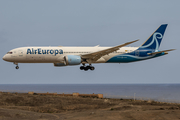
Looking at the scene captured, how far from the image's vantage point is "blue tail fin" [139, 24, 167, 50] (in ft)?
196

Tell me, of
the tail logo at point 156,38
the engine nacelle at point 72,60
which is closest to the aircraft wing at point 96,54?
the engine nacelle at point 72,60

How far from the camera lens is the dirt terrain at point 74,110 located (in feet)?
105

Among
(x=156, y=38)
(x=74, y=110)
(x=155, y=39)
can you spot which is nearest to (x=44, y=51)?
(x=74, y=110)

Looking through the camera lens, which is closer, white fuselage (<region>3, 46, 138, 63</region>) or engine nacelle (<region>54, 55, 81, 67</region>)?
engine nacelle (<region>54, 55, 81, 67</region>)

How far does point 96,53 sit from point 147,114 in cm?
2073

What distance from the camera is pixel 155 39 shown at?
61.1m

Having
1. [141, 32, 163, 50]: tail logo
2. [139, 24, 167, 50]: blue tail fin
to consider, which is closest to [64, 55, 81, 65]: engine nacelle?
[139, 24, 167, 50]: blue tail fin

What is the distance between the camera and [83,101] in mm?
50781

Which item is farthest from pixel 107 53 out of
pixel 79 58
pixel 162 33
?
pixel 162 33

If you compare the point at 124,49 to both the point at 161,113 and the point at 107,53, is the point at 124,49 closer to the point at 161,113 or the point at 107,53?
the point at 107,53

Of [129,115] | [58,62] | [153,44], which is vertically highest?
[153,44]

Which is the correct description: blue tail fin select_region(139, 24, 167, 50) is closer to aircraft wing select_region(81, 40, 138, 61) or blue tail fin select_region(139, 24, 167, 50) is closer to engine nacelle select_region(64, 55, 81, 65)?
aircraft wing select_region(81, 40, 138, 61)

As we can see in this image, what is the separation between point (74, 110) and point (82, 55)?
1354 cm

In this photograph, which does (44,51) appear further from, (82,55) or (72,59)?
(82,55)
